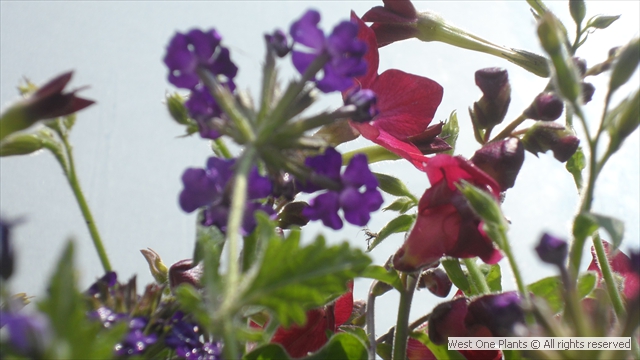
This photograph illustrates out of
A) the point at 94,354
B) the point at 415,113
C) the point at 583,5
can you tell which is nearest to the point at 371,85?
the point at 415,113

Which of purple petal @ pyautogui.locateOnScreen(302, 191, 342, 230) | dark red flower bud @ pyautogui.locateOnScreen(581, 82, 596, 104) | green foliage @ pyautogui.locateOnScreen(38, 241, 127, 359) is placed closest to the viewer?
green foliage @ pyautogui.locateOnScreen(38, 241, 127, 359)

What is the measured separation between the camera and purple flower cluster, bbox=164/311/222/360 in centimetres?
21

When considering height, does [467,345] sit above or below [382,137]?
below

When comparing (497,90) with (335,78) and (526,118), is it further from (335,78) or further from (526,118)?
(335,78)

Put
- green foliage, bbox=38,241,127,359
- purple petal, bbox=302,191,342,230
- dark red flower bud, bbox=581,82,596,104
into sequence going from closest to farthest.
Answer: green foliage, bbox=38,241,127,359 < purple petal, bbox=302,191,342,230 < dark red flower bud, bbox=581,82,596,104

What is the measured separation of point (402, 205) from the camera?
37cm

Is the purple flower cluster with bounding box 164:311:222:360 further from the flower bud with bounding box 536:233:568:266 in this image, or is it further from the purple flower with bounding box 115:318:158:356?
the flower bud with bounding box 536:233:568:266

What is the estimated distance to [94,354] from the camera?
139mm

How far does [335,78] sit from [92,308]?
5.1 inches

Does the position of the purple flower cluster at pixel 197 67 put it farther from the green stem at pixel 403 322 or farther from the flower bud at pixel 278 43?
the green stem at pixel 403 322

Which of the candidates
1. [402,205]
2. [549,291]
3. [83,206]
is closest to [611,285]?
[549,291]

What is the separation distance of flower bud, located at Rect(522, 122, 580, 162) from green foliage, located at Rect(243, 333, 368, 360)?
0.14 meters

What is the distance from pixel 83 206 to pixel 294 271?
131 mm

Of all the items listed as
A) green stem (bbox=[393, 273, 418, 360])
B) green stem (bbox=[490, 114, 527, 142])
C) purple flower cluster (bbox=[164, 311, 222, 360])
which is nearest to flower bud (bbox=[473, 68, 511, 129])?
green stem (bbox=[490, 114, 527, 142])
